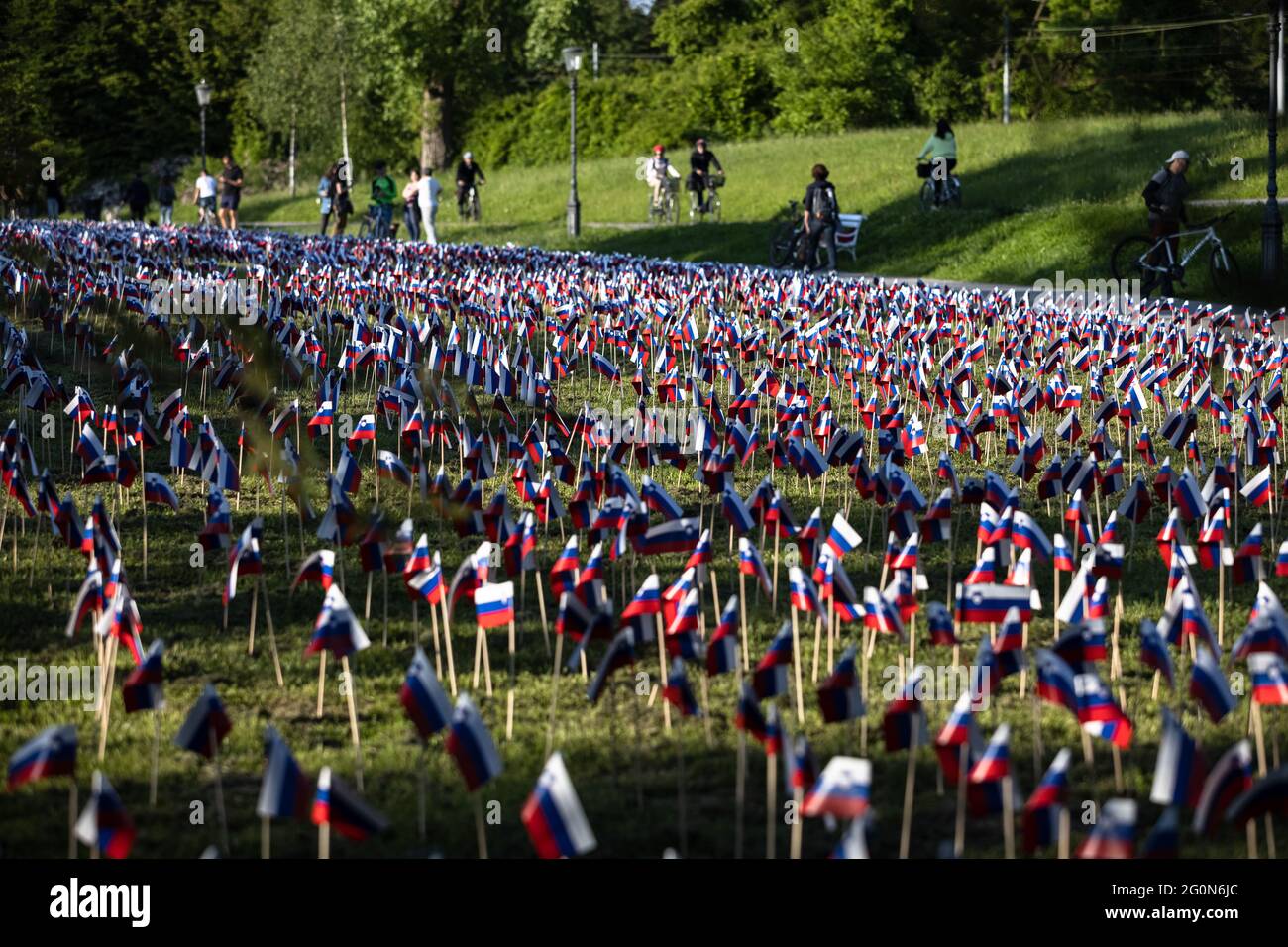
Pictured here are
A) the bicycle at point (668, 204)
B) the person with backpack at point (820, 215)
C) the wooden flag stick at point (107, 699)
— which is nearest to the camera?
the wooden flag stick at point (107, 699)

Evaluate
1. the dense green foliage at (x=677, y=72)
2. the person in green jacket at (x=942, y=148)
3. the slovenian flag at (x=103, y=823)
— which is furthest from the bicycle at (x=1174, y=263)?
the dense green foliage at (x=677, y=72)

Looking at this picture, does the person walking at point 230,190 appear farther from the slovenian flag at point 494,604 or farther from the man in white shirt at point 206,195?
the slovenian flag at point 494,604

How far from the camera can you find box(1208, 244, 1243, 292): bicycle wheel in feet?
72.0

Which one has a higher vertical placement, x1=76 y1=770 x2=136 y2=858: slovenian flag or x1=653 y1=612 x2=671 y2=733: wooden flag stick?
x1=76 y1=770 x2=136 y2=858: slovenian flag

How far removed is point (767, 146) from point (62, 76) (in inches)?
1350

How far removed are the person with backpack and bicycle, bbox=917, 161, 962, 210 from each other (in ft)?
18.0

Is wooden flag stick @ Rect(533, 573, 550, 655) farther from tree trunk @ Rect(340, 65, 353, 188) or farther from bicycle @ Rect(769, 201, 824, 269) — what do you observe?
A: tree trunk @ Rect(340, 65, 353, 188)

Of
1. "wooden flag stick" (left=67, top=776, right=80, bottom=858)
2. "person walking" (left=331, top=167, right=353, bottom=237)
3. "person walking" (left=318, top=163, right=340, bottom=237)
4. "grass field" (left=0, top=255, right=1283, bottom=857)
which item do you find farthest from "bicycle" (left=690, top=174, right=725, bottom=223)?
"wooden flag stick" (left=67, top=776, right=80, bottom=858)

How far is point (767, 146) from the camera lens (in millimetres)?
45219

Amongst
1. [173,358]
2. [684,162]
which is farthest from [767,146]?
[173,358]

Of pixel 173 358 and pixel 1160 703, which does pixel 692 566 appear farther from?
pixel 173 358

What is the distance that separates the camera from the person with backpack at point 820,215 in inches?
1030

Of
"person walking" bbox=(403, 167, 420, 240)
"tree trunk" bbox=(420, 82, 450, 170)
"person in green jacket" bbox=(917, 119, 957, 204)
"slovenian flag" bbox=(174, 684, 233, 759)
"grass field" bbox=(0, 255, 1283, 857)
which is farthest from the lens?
"tree trunk" bbox=(420, 82, 450, 170)

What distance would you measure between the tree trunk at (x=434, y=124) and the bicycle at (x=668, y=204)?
809 inches
